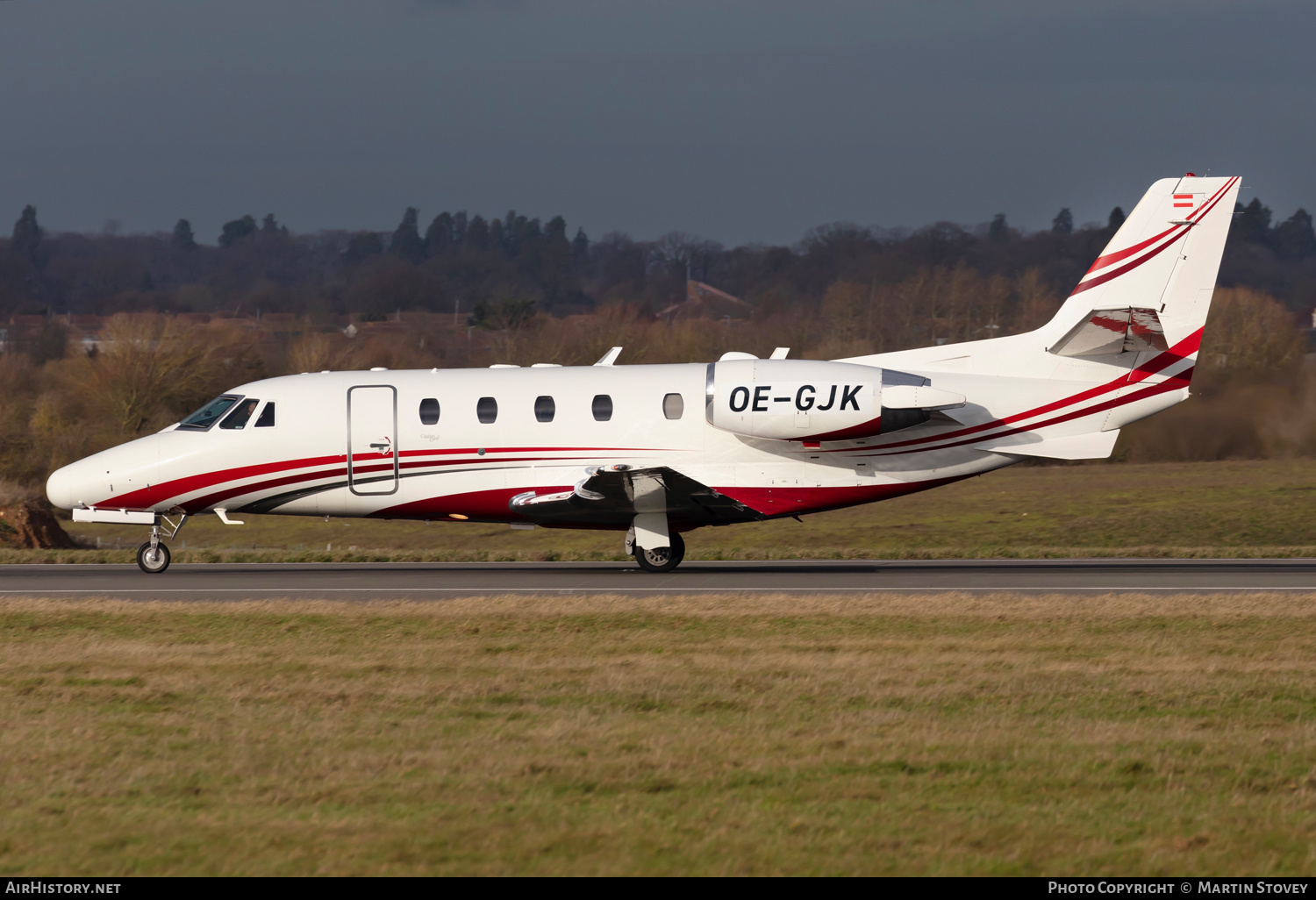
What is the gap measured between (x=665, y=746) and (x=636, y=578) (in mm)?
10881

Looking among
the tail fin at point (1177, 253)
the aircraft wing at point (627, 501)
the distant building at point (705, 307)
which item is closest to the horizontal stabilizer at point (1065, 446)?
the tail fin at point (1177, 253)

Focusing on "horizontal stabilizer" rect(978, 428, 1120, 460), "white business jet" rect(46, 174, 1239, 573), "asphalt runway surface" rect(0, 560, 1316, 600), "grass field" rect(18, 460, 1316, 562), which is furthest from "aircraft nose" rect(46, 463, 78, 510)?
"horizontal stabilizer" rect(978, 428, 1120, 460)

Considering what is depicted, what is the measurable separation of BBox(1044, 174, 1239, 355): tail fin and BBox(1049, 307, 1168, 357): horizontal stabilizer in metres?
0.20

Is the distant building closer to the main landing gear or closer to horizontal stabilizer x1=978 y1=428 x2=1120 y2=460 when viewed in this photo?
horizontal stabilizer x1=978 y1=428 x2=1120 y2=460

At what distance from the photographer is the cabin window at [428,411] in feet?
64.6

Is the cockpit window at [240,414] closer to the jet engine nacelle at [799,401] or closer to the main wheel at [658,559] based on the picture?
the main wheel at [658,559]

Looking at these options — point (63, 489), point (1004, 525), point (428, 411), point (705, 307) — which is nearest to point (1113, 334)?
point (428, 411)

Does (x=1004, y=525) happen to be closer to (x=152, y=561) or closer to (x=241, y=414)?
(x=241, y=414)

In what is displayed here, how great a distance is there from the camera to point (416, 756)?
25.7ft

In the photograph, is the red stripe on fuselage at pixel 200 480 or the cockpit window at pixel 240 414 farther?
the cockpit window at pixel 240 414

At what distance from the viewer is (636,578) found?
19.0 metres

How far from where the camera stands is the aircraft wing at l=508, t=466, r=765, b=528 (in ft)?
60.0

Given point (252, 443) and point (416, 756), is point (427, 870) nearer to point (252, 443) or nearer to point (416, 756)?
point (416, 756)

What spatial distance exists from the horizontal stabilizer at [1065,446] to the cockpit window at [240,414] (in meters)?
11.2
